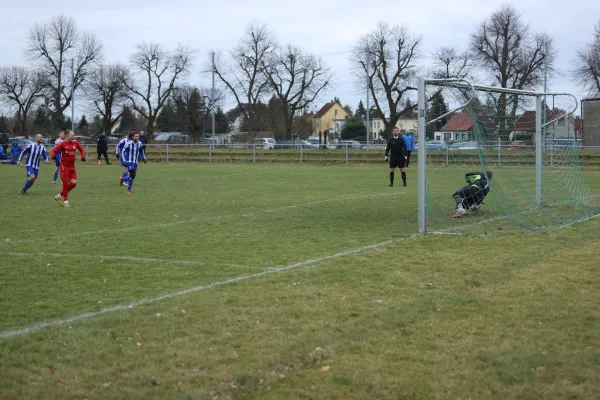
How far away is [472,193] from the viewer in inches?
575

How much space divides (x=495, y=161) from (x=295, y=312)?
1012 cm

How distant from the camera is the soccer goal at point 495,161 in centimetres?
1286

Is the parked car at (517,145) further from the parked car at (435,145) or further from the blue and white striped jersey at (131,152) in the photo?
the blue and white striped jersey at (131,152)

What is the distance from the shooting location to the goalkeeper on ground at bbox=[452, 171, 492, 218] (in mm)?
14352

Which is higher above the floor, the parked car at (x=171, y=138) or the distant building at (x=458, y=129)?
the parked car at (x=171, y=138)

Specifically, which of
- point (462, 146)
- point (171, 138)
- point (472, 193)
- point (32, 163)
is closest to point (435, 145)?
point (472, 193)

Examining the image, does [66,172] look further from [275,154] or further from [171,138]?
[171,138]

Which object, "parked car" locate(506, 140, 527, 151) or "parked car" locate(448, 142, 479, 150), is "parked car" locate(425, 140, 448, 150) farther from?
"parked car" locate(506, 140, 527, 151)

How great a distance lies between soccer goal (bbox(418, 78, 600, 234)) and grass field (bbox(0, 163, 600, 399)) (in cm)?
123

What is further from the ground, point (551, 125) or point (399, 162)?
point (551, 125)

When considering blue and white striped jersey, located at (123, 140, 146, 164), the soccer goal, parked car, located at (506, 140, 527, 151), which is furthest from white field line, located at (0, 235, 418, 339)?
blue and white striped jersey, located at (123, 140, 146, 164)

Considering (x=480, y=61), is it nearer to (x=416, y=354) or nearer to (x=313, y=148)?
(x=313, y=148)

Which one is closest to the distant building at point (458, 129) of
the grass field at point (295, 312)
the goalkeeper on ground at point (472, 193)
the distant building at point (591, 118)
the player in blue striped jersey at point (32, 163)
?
the goalkeeper on ground at point (472, 193)

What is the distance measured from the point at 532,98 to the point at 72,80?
57.8 m
